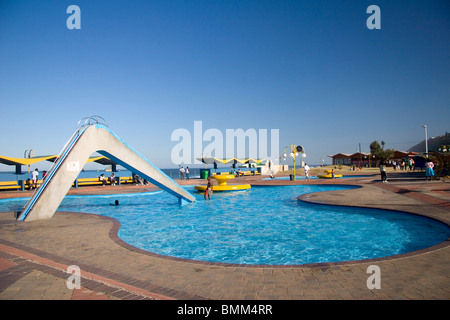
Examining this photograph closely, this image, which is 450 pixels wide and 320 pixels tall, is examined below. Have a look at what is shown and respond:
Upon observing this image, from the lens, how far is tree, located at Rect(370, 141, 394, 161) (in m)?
69.4

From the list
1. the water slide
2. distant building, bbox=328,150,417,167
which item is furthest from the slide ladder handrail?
distant building, bbox=328,150,417,167

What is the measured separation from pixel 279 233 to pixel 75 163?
30.2 feet

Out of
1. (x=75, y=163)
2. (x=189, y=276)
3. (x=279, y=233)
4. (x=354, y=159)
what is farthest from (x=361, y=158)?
(x=189, y=276)

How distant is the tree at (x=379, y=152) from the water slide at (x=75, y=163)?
7038cm

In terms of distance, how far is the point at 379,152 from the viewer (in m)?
69.9

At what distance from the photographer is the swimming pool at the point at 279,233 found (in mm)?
7629

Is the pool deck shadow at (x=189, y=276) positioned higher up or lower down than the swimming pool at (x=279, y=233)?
higher up

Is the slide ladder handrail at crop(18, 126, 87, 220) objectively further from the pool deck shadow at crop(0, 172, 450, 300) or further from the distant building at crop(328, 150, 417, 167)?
the distant building at crop(328, 150, 417, 167)

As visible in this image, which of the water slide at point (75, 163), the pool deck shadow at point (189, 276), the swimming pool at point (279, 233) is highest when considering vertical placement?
the water slide at point (75, 163)

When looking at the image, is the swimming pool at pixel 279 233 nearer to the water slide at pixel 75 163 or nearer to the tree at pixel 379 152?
the water slide at pixel 75 163

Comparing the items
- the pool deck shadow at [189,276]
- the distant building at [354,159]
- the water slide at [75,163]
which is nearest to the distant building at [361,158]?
the distant building at [354,159]

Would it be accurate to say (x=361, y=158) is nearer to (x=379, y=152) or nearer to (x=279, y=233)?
(x=379, y=152)
